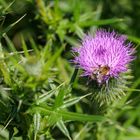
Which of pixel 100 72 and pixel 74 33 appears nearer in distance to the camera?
pixel 100 72

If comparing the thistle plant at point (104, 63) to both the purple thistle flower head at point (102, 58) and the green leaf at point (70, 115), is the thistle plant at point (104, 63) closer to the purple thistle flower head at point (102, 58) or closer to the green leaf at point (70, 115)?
the purple thistle flower head at point (102, 58)

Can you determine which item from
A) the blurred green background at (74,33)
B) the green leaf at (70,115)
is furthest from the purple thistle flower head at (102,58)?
the green leaf at (70,115)

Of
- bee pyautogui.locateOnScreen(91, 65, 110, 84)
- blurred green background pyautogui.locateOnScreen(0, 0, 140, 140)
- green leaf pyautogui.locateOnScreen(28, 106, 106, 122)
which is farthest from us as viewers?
blurred green background pyautogui.locateOnScreen(0, 0, 140, 140)

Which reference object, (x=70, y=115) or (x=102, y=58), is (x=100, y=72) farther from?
(x=70, y=115)

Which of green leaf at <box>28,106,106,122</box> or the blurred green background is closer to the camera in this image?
green leaf at <box>28,106,106,122</box>

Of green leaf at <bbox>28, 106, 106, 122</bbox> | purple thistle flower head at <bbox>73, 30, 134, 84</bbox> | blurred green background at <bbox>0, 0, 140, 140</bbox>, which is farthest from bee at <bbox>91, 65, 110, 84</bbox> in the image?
green leaf at <bbox>28, 106, 106, 122</bbox>

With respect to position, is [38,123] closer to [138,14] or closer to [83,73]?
[83,73]

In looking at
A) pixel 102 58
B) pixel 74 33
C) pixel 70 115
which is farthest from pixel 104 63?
pixel 74 33

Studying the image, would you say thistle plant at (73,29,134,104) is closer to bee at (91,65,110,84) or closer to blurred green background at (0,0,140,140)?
bee at (91,65,110,84)
